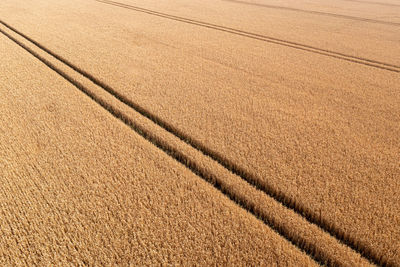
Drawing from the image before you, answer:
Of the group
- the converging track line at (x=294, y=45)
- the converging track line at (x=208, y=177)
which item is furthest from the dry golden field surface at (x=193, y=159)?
the converging track line at (x=294, y=45)

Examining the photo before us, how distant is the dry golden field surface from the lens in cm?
182

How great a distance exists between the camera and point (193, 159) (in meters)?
2.70

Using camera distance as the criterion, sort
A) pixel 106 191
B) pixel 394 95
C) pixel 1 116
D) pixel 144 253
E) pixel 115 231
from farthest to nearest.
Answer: pixel 394 95, pixel 1 116, pixel 106 191, pixel 115 231, pixel 144 253

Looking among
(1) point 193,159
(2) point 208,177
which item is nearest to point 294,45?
(1) point 193,159

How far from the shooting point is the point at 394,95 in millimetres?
4531

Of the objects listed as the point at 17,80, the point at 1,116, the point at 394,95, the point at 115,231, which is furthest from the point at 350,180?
the point at 17,80

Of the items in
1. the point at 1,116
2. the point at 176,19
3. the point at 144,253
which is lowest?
the point at 144,253

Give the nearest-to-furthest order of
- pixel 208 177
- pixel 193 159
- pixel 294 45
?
pixel 208 177 < pixel 193 159 < pixel 294 45

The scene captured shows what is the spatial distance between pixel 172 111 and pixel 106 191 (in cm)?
167

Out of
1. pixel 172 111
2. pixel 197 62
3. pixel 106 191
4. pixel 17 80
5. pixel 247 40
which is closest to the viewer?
pixel 106 191

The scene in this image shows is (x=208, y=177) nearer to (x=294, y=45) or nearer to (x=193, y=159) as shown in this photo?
(x=193, y=159)

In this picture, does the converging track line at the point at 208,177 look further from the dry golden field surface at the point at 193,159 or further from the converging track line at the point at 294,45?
the converging track line at the point at 294,45

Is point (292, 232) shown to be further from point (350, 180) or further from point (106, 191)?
point (106, 191)

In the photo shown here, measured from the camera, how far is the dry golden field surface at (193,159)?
1820 millimetres
